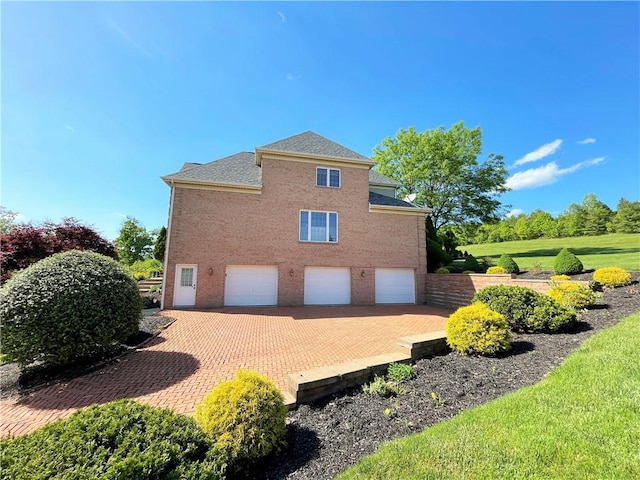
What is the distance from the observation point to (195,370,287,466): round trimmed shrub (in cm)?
277

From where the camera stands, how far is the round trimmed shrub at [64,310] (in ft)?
17.3

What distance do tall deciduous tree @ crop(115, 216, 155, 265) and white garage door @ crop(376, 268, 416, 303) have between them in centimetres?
3322

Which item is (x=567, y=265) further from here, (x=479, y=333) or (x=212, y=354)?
(x=212, y=354)

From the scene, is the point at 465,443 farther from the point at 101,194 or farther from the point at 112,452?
the point at 101,194

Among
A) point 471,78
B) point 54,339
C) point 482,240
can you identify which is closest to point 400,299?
point 471,78

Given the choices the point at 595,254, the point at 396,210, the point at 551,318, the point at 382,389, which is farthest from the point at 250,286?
the point at 595,254

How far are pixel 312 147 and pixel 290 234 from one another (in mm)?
5275

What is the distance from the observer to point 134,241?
35.6 meters

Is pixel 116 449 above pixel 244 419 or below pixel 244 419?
above

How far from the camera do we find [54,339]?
5445 millimetres

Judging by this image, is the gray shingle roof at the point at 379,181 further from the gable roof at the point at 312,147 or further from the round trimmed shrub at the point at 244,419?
the round trimmed shrub at the point at 244,419

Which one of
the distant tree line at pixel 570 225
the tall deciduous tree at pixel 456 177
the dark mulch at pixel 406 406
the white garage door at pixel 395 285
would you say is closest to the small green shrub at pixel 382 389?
the dark mulch at pixel 406 406

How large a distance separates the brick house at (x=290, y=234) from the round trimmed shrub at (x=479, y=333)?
9.22 meters

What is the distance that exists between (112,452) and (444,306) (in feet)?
49.4
